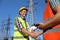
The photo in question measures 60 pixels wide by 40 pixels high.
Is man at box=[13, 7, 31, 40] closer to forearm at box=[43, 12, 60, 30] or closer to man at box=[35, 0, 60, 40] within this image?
man at box=[35, 0, 60, 40]

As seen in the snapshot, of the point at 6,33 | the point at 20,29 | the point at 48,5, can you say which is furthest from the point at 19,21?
the point at 6,33

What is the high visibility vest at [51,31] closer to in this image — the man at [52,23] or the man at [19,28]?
the man at [52,23]

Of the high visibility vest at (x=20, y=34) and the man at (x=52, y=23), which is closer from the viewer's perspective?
the man at (x=52, y=23)

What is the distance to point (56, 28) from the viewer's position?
137 cm

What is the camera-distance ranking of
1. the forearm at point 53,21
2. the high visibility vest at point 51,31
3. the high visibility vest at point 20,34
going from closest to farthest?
the forearm at point 53,21
the high visibility vest at point 51,31
the high visibility vest at point 20,34

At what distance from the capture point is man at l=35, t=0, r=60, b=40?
4.14 feet

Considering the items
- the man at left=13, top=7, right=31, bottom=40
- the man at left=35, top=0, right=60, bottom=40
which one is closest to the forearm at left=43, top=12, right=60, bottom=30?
the man at left=35, top=0, right=60, bottom=40

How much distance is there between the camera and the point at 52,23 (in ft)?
4.14

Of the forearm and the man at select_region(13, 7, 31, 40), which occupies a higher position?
the forearm

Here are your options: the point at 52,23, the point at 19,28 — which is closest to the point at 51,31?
the point at 52,23

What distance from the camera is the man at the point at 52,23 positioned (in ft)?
4.14

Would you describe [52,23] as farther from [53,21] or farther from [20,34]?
[20,34]

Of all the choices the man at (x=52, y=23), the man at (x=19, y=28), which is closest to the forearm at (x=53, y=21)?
the man at (x=52, y=23)

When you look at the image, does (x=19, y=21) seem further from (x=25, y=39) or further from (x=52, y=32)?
(x=52, y=32)
